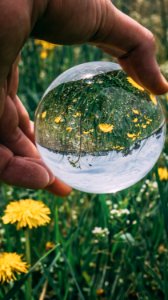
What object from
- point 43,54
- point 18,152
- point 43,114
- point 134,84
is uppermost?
point 134,84

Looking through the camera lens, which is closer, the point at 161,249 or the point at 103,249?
the point at 103,249

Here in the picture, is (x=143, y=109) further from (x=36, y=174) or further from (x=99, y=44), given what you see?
(x=36, y=174)

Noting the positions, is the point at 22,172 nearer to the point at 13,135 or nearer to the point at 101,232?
the point at 13,135

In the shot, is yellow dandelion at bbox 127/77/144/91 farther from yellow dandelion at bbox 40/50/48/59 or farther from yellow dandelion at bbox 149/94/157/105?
yellow dandelion at bbox 40/50/48/59

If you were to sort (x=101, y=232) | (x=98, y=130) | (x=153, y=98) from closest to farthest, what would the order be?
(x=98, y=130), (x=153, y=98), (x=101, y=232)

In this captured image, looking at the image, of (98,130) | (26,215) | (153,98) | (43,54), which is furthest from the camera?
(43,54)

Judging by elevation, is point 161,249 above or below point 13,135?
below

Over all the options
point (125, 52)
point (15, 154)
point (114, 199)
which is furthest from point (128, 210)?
point (125, 52)

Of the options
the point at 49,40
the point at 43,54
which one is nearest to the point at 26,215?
the point at 49,40
